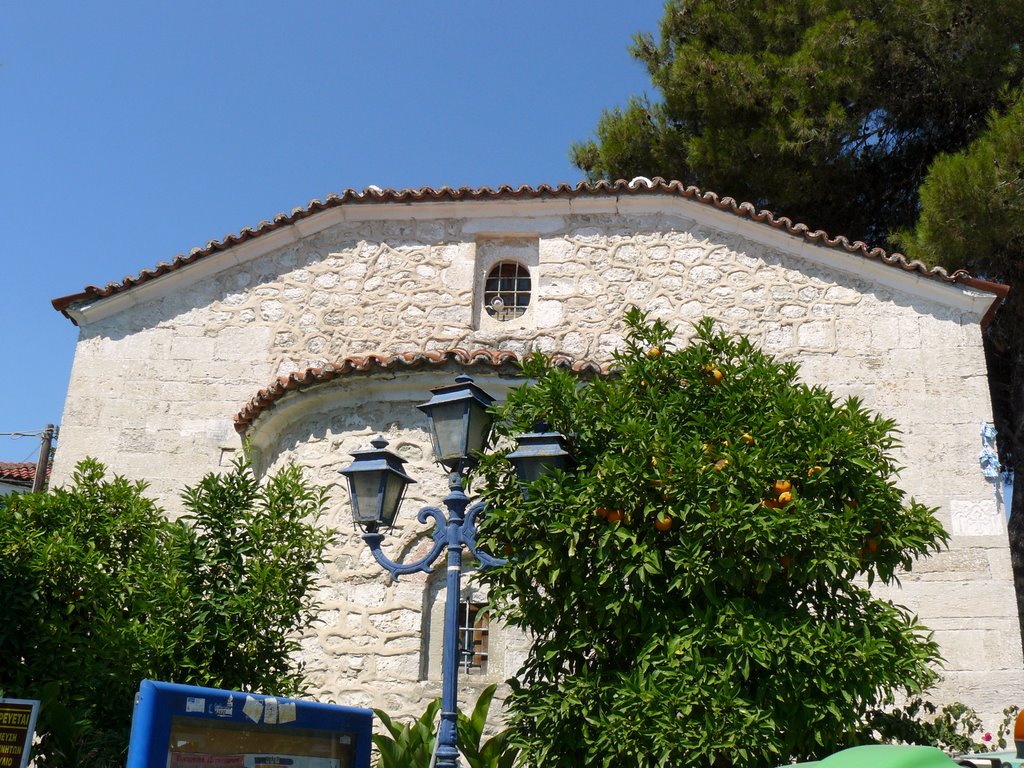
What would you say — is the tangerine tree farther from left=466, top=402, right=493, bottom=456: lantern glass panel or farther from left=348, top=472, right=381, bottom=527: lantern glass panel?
left=348, top=472, right=381, bottom=527: lantern glass panel

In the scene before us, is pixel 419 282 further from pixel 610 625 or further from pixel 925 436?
pixel 610 625

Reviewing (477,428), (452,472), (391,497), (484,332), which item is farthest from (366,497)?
(484,332)

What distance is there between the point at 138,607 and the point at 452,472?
230cm

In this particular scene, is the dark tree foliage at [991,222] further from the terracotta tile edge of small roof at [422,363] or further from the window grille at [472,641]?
the window grille at [472,641]

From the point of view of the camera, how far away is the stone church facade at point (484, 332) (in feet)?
27.5

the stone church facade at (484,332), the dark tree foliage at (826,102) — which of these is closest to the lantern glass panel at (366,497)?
the stone church facade at (484,332)

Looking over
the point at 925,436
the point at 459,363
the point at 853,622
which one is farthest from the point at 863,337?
the point at 853,622

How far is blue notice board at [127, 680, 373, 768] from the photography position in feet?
11.5

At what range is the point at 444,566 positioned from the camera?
8188 millimetres

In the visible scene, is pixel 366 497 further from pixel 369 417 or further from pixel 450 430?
pixel 369 417

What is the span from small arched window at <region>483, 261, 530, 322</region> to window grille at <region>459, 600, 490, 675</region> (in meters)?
3.47

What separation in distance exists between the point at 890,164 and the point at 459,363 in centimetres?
955

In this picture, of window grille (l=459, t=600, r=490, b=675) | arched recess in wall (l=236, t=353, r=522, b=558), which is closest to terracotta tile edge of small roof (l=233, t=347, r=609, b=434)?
arched recess in wall (l=236, t=353, r=522, b=558)

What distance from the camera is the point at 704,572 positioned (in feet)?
17.0
